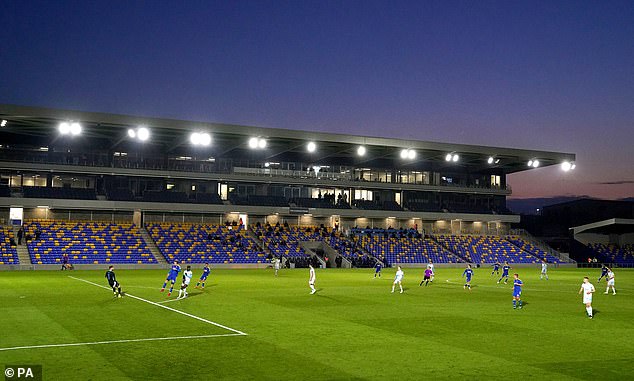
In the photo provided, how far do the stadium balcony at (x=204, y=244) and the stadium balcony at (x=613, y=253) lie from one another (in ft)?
179

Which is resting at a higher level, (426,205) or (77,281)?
(426,205)

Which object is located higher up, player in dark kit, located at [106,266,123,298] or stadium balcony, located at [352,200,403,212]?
stadium balcony, located at [352,200,403,212]

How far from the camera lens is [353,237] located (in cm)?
8300

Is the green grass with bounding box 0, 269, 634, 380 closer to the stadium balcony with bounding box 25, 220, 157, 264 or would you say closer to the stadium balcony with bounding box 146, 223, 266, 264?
the stadium balcony with bounding box 25, 220, 157, 264

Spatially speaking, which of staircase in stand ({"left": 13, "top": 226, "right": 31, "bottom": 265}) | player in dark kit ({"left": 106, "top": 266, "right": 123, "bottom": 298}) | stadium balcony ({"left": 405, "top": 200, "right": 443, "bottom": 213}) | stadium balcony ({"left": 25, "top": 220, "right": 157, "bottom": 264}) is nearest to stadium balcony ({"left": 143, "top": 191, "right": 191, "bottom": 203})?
stadium balcony ({"left": 25, "top": 220, "right": 157, "bottom": 264})

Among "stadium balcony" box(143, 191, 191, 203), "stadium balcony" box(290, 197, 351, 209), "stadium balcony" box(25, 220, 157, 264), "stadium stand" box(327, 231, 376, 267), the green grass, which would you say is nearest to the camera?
the green grass

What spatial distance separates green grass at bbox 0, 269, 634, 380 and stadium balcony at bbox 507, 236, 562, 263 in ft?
182

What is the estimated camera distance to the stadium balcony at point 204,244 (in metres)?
67.7

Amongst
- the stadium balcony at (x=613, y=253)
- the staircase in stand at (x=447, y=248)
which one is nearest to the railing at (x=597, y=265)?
the stadium balcony at (x=613, y=253)

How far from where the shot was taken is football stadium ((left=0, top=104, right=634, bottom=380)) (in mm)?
17344

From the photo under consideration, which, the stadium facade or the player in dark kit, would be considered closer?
the player in dark kit

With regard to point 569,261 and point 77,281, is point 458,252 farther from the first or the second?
point 77,281

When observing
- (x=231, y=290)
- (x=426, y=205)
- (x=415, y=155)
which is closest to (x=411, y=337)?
(x=231, y=290)

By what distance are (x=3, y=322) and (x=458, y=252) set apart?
69.2m
